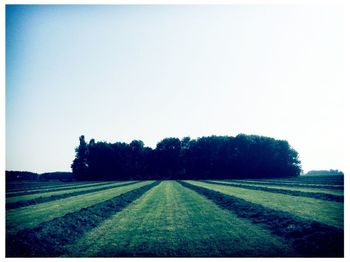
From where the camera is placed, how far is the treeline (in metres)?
118

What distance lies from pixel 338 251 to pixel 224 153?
383 feet

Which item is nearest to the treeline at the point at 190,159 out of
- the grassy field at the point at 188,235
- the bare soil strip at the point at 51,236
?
the grassy field at the point at 188,235

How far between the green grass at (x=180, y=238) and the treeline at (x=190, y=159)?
4012 inches

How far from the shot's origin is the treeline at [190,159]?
117875mm

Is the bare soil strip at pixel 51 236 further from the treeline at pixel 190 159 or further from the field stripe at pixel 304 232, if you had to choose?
the treeline at pixel 190 159

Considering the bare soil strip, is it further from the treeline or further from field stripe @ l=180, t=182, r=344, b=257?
the treeline

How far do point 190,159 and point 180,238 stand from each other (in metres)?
124

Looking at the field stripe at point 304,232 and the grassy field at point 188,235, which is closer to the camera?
the field stripe at point 304,232

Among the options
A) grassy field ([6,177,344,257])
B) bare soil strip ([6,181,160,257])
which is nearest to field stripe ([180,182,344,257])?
grassy field ([6,177,344,257])

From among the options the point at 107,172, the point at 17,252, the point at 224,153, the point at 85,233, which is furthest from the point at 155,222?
the point at 107,172

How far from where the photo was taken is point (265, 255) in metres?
12.0

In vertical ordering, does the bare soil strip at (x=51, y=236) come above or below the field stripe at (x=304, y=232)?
below

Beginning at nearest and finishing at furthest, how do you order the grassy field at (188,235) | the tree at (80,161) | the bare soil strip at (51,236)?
the grassy field at (188,235) < the bare soil strip at (51,236) < the tree at (80,161)
